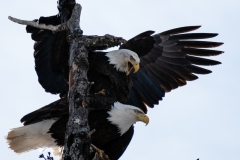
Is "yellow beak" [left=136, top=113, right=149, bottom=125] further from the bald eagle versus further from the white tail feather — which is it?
the white tail feather

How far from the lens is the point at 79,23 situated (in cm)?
810

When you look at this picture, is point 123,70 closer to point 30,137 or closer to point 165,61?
point 165,61

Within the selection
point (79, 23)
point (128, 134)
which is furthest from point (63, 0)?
point (128, 134)

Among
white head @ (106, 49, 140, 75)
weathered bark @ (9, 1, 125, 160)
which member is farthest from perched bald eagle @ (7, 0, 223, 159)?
weathered bark @ (9, 1, 125, 160)

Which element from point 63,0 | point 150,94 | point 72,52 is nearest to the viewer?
point 72,52

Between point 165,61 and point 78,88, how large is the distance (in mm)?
3602

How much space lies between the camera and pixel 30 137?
9.12m

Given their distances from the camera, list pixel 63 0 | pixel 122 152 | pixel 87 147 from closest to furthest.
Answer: pixel 87 147 < pixel 63 0 < pixel 122 152

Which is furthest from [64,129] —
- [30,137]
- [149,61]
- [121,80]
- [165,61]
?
[165,61]

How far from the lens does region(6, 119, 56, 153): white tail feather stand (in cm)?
903

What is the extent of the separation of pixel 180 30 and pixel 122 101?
169cm

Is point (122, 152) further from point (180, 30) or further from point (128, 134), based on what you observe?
point (180, 30)

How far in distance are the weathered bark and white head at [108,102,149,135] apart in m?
0.75

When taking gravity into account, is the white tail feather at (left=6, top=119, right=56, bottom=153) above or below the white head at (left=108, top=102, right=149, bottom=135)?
below
